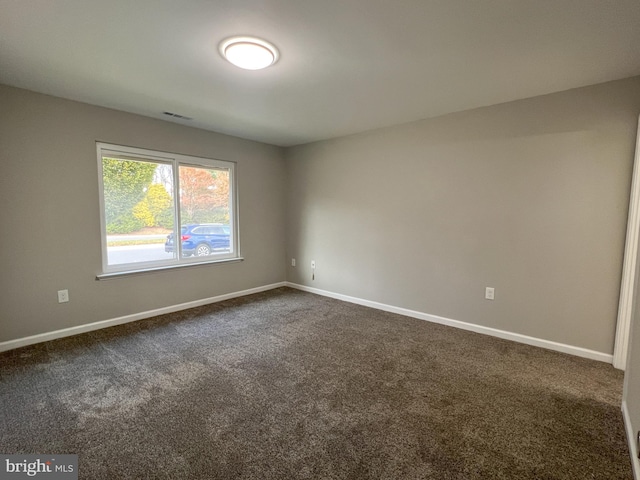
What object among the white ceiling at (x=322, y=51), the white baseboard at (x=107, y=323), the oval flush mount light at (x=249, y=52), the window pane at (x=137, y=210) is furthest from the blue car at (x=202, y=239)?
the oval flush mount light at (x=249, y=52)

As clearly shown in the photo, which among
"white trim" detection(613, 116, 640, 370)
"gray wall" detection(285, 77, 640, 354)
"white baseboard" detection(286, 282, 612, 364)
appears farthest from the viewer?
"white baseboard" detection(286, 282, 612, 364)

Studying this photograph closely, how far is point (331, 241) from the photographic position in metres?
4.48

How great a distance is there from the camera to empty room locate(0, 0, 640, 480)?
63.9 inches

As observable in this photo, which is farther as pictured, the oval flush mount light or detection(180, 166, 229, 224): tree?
detection(180, 166, 229, 224): tree

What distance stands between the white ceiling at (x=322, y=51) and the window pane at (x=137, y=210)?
2.32 feet

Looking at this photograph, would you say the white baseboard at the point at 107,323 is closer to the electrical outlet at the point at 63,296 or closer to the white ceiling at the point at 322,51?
the electrical outlet at the point at 63,296

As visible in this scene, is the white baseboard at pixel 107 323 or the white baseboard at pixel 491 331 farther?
the white baseboard at pixel 107 323

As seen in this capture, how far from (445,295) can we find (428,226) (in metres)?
0.82

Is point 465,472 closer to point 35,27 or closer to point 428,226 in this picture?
point 428,226

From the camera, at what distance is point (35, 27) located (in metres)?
1.77

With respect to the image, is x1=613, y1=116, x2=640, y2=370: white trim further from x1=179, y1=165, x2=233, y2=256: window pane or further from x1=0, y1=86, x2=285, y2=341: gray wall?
x1=0, y1=86, x2=285, y2=341: gray wall

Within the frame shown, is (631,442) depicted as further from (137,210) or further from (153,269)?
(137,210)

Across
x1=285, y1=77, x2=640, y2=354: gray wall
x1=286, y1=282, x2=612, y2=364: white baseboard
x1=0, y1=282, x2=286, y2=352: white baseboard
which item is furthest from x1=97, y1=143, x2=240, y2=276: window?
x1=286, y1=282, x2=612, y2=364: white baseboard

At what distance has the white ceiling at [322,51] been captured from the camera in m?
1.60
